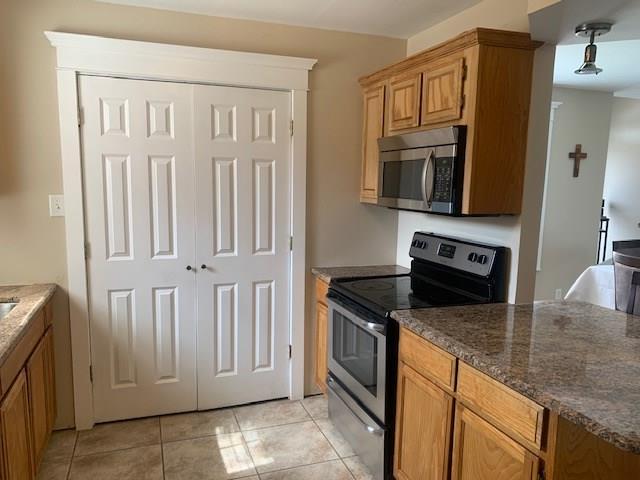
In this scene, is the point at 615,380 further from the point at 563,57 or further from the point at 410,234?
the point at 563,57

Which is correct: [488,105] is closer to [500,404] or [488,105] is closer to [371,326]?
[371,326]

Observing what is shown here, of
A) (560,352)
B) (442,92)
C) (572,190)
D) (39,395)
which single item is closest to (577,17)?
(442,92)

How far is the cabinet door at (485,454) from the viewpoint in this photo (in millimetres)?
1391

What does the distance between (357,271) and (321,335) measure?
48cm

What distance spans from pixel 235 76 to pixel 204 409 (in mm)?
2056

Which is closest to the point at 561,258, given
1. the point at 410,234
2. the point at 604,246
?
the point at 604,246

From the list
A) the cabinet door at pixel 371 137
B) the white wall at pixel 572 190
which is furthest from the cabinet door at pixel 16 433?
the white wall at pixel 572 190

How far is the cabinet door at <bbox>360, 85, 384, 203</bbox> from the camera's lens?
2820mm

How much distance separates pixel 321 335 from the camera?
9.96 ft

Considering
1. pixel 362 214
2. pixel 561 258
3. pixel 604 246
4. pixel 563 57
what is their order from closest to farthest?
pixel 362 214
pixel 563 57
pixel 561 258
pixel 604 246

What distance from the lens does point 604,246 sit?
6238 millimetres

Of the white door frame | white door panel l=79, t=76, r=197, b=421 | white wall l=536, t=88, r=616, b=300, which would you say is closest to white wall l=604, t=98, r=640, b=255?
white wall l=536, t=88, r=616, b=300

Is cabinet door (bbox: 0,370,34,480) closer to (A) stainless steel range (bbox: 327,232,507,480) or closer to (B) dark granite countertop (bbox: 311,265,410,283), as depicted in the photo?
(A) stainless steel range (bbox: 327,232,507,480)

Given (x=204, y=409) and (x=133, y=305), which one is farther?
(x=204, y=409)
